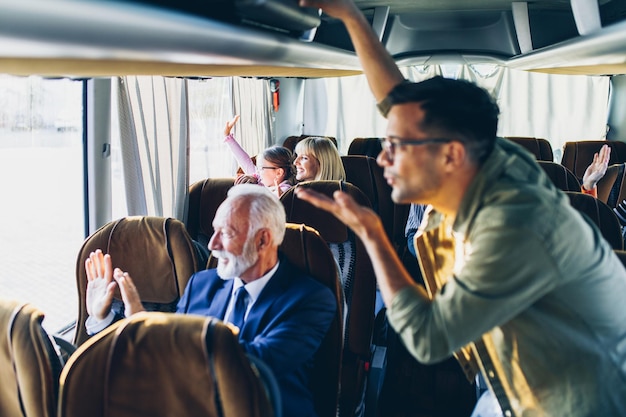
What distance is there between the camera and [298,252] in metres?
2.31

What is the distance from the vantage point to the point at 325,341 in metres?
2.21

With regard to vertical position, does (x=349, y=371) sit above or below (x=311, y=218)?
below

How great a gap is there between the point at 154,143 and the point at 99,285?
58.3 inches

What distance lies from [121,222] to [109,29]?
61.2 inches

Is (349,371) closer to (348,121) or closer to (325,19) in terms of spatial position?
(325,19)

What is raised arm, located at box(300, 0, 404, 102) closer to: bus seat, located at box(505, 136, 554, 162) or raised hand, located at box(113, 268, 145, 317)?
raised hand, located at box(113, 268, 145, 317)

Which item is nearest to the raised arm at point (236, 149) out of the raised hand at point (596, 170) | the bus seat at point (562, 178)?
the bus seat at point (562, 178)

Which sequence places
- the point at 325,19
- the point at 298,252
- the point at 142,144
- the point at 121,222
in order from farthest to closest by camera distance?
1. the point at 325,19
2. the point at 142,144
3. the point at 121,222
4. the point at 298,252

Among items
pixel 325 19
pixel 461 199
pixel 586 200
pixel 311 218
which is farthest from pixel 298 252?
pixel 325 19

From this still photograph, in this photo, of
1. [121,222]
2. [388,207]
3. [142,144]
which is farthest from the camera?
[388,207]

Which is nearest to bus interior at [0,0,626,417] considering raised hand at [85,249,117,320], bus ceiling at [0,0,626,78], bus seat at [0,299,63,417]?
bus ceiling at [0,0,626,78]

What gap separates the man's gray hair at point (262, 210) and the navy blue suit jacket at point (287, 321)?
0.12m

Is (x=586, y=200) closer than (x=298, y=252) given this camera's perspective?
No

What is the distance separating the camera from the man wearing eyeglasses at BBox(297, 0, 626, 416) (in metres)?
1.26
